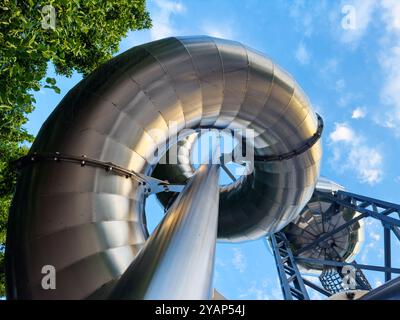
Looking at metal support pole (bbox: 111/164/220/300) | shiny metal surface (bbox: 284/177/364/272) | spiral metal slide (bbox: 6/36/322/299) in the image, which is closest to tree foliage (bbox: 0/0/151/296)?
spiral metal slide (bbox: 6/36/322/299)

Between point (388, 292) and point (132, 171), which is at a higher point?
point (132, 171)

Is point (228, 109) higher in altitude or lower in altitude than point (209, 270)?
higher

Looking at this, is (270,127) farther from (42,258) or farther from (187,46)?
A: (42,258)

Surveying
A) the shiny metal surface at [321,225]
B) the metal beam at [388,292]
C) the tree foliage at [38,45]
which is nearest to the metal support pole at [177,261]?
the metal beam at [388,292]

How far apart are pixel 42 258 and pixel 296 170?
5.32 metres

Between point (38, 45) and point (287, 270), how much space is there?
11099 millimetres

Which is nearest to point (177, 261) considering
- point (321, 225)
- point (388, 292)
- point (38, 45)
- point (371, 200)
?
point (388, 292)

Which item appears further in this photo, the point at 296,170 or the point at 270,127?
the point at 296,170

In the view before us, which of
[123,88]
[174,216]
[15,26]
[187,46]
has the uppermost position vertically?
[15,26]

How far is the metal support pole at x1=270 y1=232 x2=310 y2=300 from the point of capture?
10.7 m

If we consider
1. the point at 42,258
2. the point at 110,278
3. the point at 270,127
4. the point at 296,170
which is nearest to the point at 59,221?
the point at 42,258

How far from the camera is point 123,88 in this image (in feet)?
13.0

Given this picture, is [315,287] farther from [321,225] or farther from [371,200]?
[371,200]

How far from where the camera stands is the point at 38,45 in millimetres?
4430
